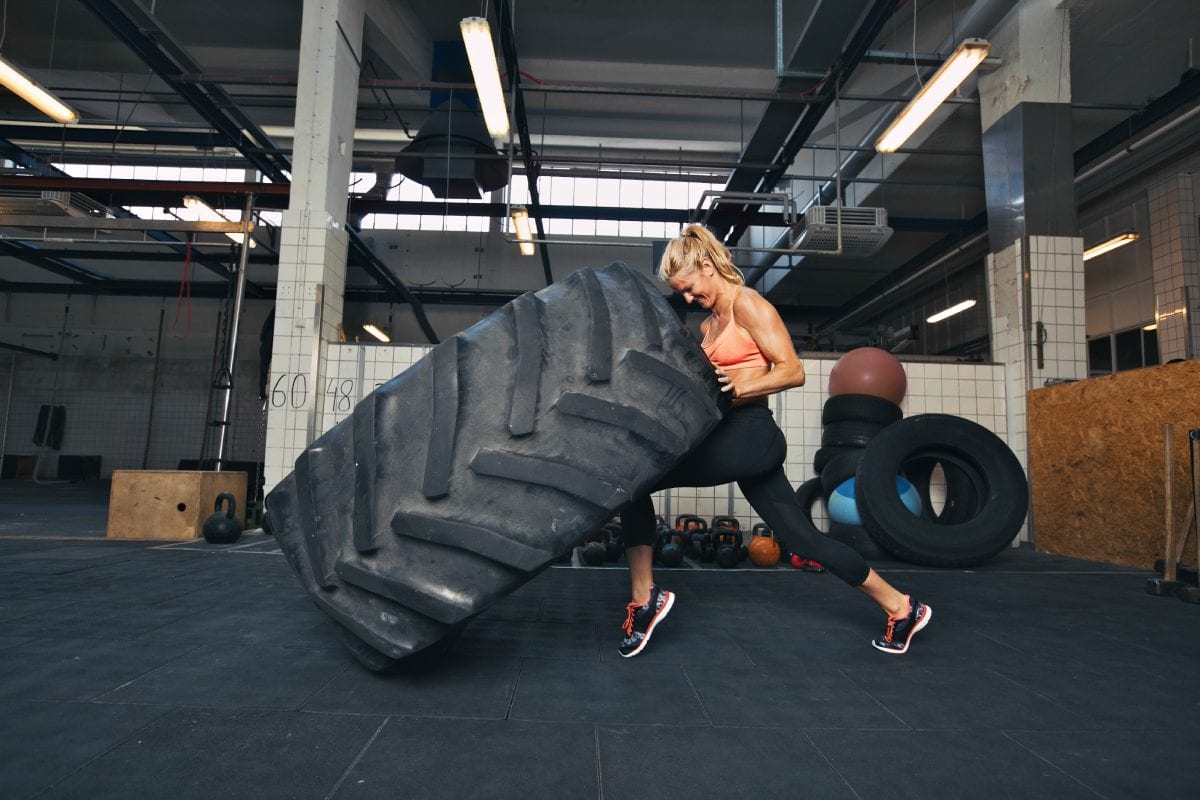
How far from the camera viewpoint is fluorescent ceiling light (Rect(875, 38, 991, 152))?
4234mm

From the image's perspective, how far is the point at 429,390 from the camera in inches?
61.1

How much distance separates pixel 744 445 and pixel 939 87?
13.9ft

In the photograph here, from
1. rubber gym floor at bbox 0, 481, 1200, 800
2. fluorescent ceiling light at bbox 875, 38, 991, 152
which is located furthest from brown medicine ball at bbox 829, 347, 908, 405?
rubber gym floor at bbox 0, 481, 1200, 800

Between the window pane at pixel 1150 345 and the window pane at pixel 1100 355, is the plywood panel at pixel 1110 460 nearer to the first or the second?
the window pane at pixel 1150 345

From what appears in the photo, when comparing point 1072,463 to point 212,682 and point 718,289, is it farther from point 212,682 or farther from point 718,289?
point 212,682

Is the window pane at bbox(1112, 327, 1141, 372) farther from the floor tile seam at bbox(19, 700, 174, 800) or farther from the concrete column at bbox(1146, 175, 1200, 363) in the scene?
the floor tile seam at bbox(19, 700, 174, 800)

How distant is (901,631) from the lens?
1.97 meters

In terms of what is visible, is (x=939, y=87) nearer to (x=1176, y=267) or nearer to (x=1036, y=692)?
(x=1036, y=692)

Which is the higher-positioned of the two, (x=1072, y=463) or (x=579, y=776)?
(x=1072, y=463)

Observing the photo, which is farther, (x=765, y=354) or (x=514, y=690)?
(x=765, y=354)

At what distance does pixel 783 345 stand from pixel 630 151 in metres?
8.82

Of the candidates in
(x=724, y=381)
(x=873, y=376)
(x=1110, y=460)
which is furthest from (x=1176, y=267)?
(x=724, y=381)

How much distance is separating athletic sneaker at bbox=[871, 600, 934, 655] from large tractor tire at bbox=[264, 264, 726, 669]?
0.95m

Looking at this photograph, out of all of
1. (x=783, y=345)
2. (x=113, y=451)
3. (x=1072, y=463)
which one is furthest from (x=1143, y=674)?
(x=113, y=451)
